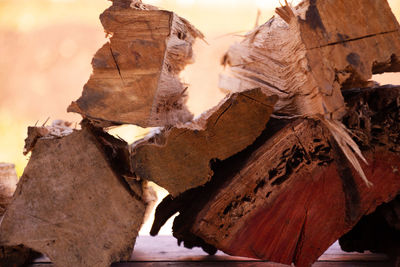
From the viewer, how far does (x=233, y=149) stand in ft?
3.65

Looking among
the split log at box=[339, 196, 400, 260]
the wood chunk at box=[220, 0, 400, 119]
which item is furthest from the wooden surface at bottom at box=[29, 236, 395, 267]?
the wood chunk at box=[220, 0, 400, 119]

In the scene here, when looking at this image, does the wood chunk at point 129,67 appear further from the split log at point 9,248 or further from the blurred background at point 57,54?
the blurred background at point 57,54

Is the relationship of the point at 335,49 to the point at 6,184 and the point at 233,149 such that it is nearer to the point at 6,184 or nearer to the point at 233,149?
the point at 233,149

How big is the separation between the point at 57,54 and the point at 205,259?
12.5 ft

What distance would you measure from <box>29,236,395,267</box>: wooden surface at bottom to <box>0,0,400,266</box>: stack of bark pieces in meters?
0.30

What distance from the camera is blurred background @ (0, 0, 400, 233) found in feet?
13.2

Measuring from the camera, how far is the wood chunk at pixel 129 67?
3.46 feet

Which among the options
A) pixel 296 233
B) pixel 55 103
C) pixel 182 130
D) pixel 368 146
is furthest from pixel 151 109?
pixel 55 103

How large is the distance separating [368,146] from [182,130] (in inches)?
25.6

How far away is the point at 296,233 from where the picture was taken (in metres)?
1.17

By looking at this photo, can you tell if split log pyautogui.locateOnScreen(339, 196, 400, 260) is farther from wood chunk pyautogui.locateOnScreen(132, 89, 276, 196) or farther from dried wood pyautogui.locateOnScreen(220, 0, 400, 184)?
wood chunk pyautogui.locateOnScreen(132, 89, 276, 196)

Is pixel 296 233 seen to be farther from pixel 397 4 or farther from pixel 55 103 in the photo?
pixel 55 103

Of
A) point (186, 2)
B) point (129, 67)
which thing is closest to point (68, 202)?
point (129, 67)

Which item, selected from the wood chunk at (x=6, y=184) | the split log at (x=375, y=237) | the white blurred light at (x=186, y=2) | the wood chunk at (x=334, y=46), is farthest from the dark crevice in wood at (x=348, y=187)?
the white blurred light at (x=186, y=2)
